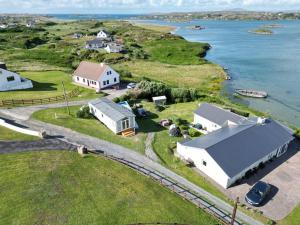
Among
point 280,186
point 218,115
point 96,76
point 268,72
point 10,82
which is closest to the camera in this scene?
point 280,186

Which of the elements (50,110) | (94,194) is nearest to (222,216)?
(94,194)

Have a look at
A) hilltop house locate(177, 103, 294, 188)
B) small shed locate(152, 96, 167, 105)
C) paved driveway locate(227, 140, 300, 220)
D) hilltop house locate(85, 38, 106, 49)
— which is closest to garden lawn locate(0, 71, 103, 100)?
small shed locate(152, 96, 167, 105)

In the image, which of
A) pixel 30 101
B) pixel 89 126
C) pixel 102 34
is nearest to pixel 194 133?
pixel 89 126

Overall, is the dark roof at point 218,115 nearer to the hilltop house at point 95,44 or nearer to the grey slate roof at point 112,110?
the grey slate roof at point 112,110

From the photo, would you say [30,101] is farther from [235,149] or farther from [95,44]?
[95,44]

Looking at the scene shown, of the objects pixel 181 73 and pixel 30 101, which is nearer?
pixel 30 101

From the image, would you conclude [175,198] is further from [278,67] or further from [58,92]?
[278,67]
